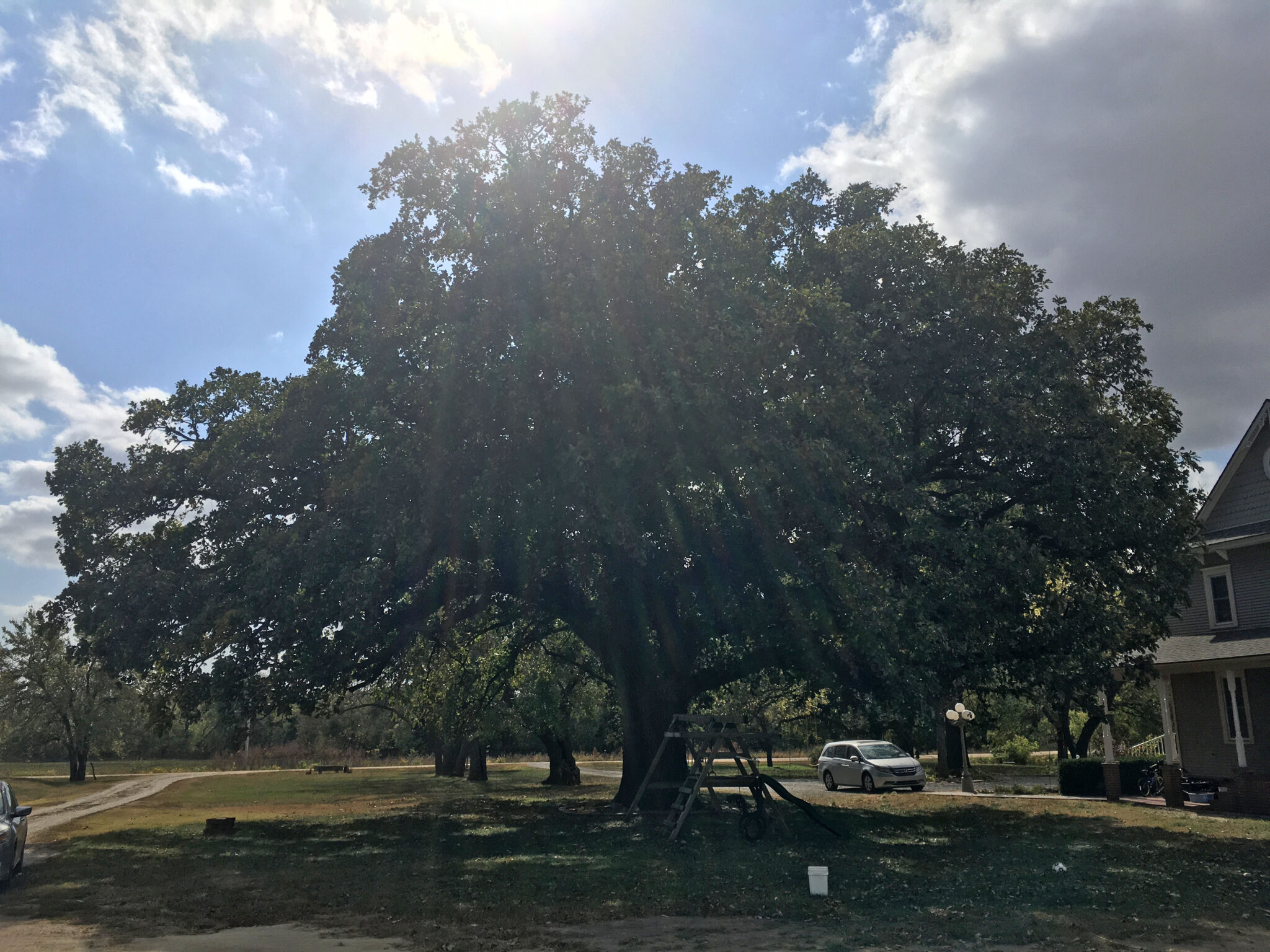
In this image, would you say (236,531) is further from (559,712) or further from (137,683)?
(559,712)

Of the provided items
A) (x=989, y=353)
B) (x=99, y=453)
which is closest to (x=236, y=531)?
(x=99, y=453)

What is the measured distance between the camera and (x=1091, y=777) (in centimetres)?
2803

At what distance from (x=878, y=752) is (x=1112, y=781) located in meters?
9.60

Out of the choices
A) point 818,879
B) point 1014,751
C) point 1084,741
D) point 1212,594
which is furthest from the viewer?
point 1014,751

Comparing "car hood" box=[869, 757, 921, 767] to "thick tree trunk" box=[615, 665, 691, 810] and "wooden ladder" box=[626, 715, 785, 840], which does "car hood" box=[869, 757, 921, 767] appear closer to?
"thick tree trunk" box=[615, 665, 691, 810]

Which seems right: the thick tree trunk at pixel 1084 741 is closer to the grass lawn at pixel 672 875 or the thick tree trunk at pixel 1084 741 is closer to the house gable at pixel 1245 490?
the house gable at pixel 1245 490

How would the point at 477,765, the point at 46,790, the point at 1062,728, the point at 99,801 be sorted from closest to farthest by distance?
the point at 99,801 < the point at 46,790 < the point at 477,765 < the point at 1062,728

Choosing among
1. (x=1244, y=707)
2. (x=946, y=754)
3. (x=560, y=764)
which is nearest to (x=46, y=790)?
(x=560, y=764)

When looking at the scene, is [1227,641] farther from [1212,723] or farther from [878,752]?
[878,752]

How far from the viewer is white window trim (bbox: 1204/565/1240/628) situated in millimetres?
24734

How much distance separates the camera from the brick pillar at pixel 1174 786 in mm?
22844

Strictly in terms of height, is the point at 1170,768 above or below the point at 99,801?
above

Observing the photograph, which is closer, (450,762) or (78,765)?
(78,765)

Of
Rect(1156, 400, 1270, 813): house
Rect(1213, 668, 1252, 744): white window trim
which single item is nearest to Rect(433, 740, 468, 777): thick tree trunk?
Rect(1156, 400, 1270, 813): house
